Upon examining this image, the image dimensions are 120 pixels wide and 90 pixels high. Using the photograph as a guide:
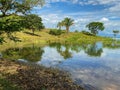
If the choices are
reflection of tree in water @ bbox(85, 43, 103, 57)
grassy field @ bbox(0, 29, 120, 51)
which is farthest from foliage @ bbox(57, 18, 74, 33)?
reflection of tree in water @ bbox(85, 43, 103, 57)

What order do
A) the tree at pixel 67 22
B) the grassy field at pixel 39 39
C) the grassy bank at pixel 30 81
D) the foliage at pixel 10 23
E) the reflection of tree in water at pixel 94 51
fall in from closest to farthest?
the grassy bank at pixel 30 81 < the foliage at pixel 10 23 < the reflection of tree in water at pixel 94 51 < the grassy field at pixel 39 39 < the tree at pixel 67 22

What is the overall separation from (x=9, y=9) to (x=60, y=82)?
17378 mm

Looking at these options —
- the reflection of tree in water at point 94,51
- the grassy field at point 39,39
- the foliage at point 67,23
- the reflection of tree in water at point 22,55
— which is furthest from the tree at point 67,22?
the reflection of tree in water at point 22,55

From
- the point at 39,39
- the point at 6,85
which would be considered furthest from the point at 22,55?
the point at 39,39

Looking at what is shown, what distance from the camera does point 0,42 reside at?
27.8 m

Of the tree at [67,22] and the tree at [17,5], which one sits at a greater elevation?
the tree at [17,5]

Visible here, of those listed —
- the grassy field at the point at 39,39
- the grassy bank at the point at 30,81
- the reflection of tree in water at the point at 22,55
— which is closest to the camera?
the grassy bank at the point at 30,81

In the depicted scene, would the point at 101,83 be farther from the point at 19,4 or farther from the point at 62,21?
the point at 62,21

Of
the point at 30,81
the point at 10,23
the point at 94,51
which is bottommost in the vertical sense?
the point at 94,51

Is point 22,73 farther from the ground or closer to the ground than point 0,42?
closer to the ground

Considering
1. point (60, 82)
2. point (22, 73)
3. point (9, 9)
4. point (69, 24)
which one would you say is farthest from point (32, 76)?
point (69, 24)

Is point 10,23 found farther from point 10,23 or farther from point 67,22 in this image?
point 67,22

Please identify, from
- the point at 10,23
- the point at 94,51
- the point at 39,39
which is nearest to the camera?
the point at 10,23

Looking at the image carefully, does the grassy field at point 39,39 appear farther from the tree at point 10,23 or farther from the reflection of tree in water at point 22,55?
the tree at point 10,23
